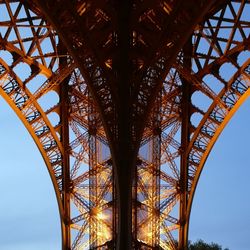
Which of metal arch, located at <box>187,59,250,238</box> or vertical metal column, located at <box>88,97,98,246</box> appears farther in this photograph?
vertical metal column, located at <box>88,97,98,246</box>

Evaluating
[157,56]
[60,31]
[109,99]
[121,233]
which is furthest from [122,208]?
[60,31]

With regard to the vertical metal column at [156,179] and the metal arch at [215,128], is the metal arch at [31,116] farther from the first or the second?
the metal arch at [215,128]

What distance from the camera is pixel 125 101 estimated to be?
21.9 m

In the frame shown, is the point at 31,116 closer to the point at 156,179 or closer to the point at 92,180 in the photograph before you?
the point at 92,180

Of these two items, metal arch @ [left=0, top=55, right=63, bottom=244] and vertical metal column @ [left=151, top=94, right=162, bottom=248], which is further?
vertical metal column @ [left=151, top=94, right=162, bottom=248]

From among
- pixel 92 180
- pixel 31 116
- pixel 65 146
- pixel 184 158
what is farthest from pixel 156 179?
pixel 31 116

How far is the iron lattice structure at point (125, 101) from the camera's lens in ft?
68.9

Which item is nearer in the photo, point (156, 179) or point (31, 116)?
point (31, 116)

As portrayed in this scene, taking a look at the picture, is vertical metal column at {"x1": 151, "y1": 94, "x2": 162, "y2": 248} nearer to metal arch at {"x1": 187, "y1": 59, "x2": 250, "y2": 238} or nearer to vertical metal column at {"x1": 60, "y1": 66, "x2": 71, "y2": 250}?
metal arch at {"x1": 187, "y1": 59, "x2": 250, "y2": 238}

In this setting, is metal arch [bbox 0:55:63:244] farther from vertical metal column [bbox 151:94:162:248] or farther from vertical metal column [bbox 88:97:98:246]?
vertical metal column [bbox 151:94:162:248]

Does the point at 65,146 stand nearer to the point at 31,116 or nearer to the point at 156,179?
the point at 31,116

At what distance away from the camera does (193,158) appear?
2862 cm

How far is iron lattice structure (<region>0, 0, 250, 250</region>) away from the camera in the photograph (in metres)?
21.0

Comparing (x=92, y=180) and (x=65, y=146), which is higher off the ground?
(x=65, y=146)
